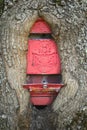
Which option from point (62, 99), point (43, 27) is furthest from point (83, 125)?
point (43, 27)

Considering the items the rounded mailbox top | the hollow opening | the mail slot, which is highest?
the rounded mailbox top

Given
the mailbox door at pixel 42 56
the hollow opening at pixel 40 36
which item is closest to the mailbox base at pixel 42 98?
the mailbox door at pixel 42 56

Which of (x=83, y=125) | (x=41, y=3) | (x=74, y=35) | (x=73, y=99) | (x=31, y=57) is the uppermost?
Result: (x=41, y=3)

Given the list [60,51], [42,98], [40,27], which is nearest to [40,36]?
[40,27]

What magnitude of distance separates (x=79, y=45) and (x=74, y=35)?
85 millimetres

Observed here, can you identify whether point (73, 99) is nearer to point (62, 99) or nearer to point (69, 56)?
point (62, 99)

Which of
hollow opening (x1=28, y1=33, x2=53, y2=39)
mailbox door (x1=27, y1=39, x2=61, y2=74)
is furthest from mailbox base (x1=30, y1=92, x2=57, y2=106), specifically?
hollow opening (x1=28, y1=33, x2=53, y2=39)

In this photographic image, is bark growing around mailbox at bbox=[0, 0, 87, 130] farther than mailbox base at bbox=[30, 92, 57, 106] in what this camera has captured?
No

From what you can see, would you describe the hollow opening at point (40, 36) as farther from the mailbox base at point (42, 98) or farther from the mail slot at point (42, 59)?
the mailbox base at point (42, 98)

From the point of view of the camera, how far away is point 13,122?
108 inches

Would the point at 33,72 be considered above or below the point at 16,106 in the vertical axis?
above

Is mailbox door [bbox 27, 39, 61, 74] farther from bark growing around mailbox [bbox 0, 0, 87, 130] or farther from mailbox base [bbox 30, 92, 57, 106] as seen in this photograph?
mailbox base [bbox 30, 92, 57, 106]

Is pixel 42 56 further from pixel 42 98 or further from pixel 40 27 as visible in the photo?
pixel 42 98

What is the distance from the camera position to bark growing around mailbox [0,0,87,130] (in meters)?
2.69
